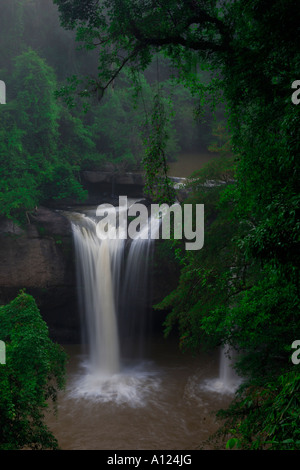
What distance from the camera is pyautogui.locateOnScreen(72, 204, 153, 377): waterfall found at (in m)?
16.0

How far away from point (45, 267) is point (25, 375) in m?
9.24

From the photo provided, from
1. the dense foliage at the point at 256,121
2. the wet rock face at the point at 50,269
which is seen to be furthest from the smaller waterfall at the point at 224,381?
the dense foliage at the point at 256,121

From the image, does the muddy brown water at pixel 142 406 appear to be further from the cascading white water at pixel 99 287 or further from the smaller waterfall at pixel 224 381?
the cascading white water at pixel 99 287

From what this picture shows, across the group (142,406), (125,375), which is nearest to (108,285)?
(125,375)

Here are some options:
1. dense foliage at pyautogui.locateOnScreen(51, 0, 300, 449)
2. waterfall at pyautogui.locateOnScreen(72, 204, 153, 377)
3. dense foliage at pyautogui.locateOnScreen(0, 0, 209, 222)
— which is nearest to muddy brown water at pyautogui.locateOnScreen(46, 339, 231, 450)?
waterfall at pyautogui.locateOnScreen(72, 204, 153, 377)

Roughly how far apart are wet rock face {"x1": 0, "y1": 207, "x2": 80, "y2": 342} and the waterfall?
0.50 metres

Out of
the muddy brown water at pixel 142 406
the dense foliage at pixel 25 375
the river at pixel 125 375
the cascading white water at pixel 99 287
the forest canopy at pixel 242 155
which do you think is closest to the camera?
the forest canopy at pixel 242 155

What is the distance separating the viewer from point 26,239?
1566 cm

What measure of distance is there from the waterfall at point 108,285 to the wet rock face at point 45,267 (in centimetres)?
50

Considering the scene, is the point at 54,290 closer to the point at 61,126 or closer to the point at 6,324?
the point at 6,324

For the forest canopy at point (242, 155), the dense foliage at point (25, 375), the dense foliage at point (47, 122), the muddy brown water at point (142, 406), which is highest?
the dense foliage at point (47, 122)

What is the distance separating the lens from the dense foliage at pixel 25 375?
225 inches

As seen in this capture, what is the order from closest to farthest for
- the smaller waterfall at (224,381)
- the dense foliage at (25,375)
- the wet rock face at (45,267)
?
the dense foliage at (25,375)
the smaller waterfall at (224,381)
the wet rock face at (45,267)

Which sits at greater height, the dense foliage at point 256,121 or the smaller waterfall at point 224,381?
the dense foliage at point 256,121
